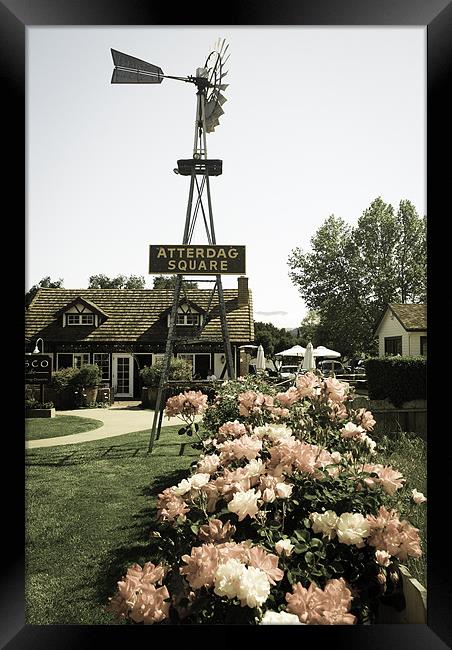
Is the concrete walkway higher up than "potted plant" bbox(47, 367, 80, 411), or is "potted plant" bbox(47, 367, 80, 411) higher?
"potted plant" bbox(47, 367, 80, 411)

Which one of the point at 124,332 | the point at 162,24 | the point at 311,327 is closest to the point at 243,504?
the point at 162,24

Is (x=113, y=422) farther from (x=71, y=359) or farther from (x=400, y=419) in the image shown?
(x=400, y=419)

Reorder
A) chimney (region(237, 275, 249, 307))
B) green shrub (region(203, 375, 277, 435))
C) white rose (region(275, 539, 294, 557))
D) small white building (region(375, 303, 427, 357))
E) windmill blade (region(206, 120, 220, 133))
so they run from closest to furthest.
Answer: white rose (region(275, 539, 294, 557)) < green shrub (region(203, 375, 277, 435)) < windmill blade (region(206, 120, 220, 133)) < chimney (region(237, 275, 249, 307)) < small white building (region(375, 303, 427, 357))

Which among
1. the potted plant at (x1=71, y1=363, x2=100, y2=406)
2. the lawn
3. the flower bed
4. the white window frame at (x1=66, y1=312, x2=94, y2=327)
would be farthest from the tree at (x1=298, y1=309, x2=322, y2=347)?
the flower bed

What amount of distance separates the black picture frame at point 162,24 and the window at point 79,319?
701 cm

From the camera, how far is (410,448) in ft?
14.8

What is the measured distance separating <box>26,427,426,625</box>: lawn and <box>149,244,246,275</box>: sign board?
159 centimetres

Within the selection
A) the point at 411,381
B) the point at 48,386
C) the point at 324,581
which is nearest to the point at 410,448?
the point at 411,381

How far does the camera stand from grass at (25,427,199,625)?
2.17 meters

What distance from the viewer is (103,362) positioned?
817cm

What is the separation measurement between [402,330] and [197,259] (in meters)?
5.72

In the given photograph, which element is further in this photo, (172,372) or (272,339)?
(272,339)

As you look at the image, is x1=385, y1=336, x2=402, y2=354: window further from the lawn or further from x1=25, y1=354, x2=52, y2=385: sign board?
x1=25, y1=354, x2=52, y2=385: sign board
